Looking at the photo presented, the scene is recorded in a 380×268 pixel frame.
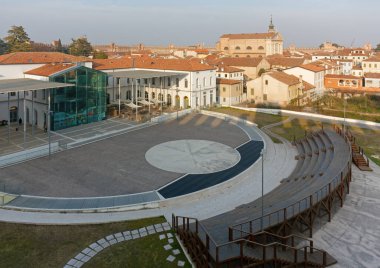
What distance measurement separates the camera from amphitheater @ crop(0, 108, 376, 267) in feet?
48.1

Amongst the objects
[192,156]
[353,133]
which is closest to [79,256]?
[192,156]

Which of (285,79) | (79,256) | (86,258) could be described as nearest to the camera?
(86,258)

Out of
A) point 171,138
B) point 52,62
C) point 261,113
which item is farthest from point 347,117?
point 52,62

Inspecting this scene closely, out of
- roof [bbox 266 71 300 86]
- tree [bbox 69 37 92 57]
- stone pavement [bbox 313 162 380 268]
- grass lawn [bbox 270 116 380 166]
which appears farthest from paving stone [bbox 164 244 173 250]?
tree [bbox 69 37 92 57]

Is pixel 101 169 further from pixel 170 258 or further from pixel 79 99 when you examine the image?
pixel 79 99

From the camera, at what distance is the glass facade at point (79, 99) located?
37688mm

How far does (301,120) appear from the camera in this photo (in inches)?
1859

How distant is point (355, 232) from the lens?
682 inches

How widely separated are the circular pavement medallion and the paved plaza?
2.90 ft

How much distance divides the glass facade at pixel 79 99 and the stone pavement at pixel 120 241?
23250mm

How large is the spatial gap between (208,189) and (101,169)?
28.7ft

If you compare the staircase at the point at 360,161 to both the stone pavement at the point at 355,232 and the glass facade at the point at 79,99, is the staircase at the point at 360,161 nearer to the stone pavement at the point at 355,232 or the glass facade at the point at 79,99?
the stone pavement at the point at 355,232

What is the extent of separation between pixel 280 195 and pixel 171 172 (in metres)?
8.95

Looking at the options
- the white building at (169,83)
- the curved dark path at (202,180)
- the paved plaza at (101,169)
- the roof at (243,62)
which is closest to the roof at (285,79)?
the white building at (169,83)
